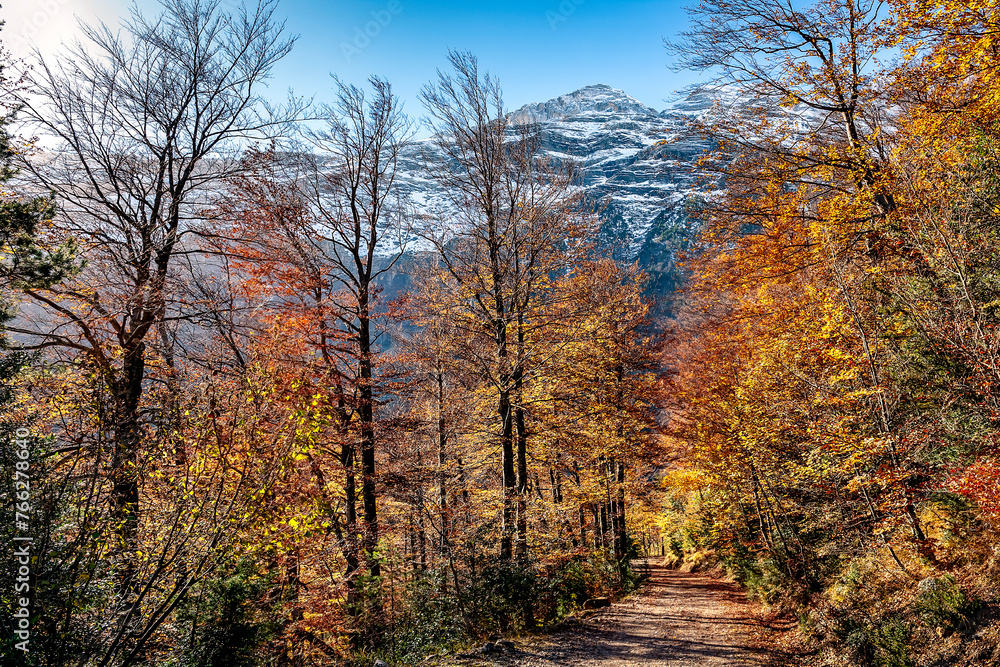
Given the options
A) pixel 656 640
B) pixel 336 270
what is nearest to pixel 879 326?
pixel 656 640

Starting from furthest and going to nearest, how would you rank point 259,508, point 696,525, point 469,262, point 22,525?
point 696,525, point 469,262, point 259,508, point 22,525

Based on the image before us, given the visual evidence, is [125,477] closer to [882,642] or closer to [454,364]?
Result: [454,364]

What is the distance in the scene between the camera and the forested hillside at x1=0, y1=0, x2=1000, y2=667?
14.2 ft

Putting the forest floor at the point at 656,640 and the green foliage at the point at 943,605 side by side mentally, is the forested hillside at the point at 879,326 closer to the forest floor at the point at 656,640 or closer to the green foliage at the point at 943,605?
the green foliage at the point at 943,605

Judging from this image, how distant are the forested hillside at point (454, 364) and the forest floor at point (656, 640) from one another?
561 mm

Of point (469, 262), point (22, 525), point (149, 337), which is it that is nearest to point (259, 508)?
point (22, 525)

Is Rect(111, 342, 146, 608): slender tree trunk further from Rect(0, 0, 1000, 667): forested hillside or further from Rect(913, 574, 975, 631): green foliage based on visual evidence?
Rect(913, 574, 975, 631): green foliage

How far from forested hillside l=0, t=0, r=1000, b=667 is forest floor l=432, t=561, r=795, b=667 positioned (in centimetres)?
56

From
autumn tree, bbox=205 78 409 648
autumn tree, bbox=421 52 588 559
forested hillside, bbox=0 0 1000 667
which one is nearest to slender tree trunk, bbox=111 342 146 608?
forested hillside, bbox=0 0 1000 667

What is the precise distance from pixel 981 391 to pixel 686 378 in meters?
14.6

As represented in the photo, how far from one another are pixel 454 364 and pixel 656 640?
7045mm

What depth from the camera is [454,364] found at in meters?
10.4

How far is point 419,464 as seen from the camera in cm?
1117

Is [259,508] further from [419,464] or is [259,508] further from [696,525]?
[696,525]
